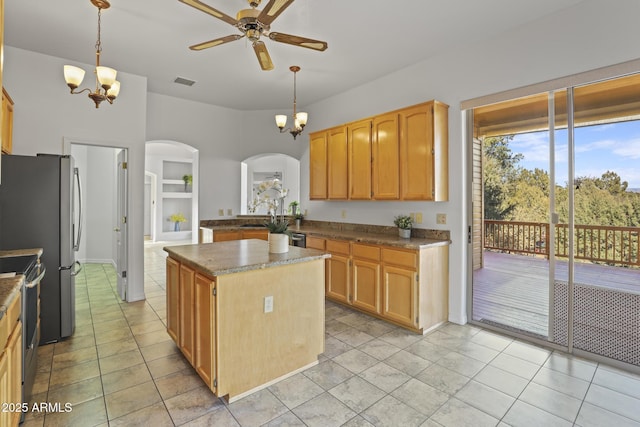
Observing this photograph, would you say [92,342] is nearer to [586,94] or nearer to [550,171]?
[550,171]

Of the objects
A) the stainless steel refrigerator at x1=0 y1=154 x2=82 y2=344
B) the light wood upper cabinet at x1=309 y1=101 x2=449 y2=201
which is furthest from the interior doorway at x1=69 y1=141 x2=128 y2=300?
the light wood upper cabinet at x1=309 y1=101 x2=449 y2=201

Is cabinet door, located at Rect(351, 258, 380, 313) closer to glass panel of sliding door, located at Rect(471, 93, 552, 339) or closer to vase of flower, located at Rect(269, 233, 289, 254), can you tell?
glass panel of sliding door, located at Rect(471, 93, 552, 339)

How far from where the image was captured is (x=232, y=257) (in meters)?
2.41

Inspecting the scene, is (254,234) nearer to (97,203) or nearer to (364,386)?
(364,386)

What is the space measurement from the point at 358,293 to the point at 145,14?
11.6 feet

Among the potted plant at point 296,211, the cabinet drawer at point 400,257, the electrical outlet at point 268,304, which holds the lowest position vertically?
the electrical outlet at point 268,304

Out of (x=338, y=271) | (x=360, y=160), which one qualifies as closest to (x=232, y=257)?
(x=338, y=271)

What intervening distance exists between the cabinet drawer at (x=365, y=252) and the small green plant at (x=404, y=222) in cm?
46

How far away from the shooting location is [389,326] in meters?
3.46

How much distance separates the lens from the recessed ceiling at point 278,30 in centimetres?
273

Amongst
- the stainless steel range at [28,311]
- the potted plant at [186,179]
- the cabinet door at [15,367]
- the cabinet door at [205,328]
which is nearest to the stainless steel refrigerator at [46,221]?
the stainless steel range at [28,311]

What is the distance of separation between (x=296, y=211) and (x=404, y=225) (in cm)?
245

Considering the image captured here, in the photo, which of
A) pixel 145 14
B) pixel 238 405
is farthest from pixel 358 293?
pixel 145 14

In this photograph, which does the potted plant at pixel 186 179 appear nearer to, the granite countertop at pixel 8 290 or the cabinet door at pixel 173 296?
the cabinet door at pixel 173 296
